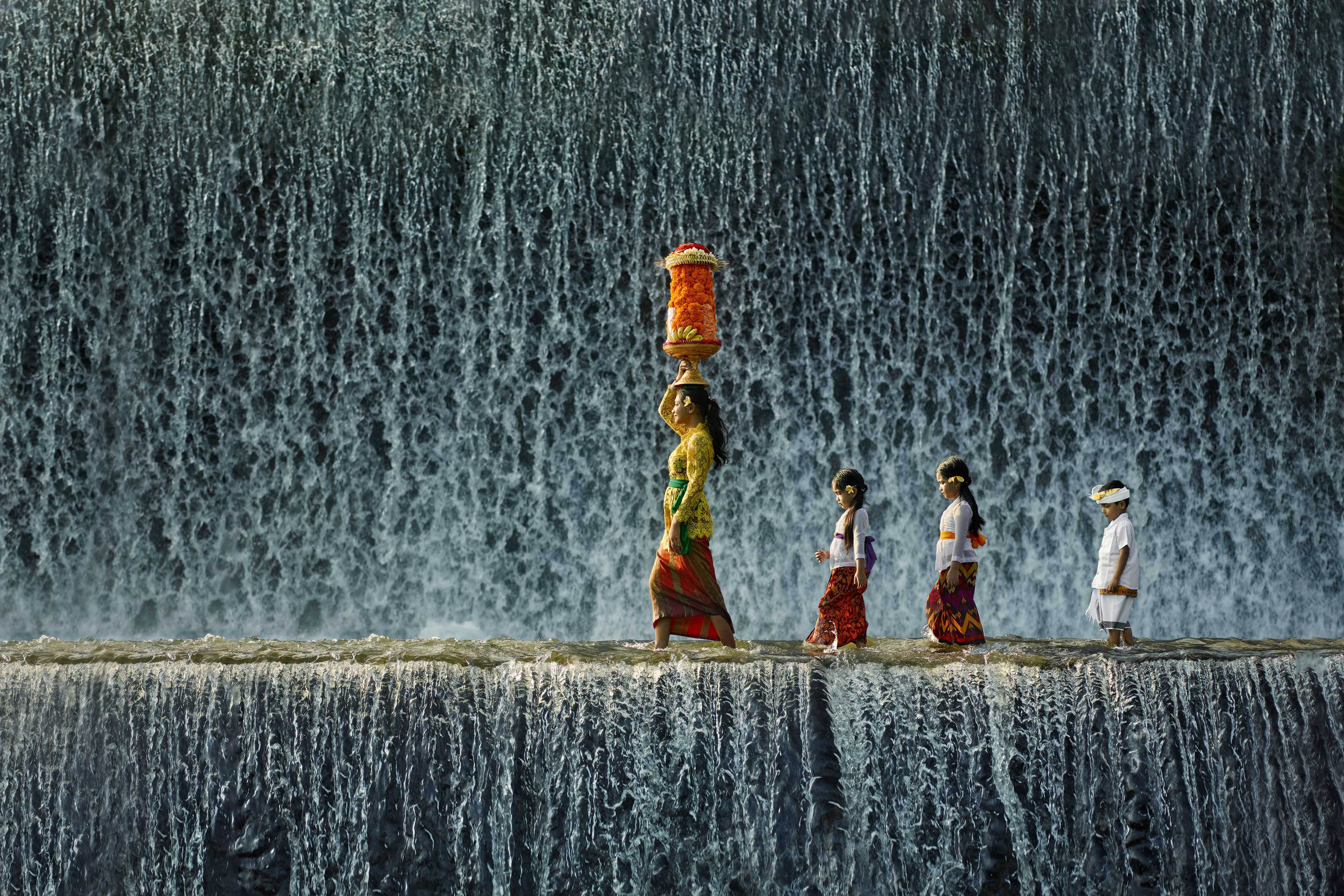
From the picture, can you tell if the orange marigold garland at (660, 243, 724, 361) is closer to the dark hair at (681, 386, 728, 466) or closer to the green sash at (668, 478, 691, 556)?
the dark hair at (681, 386, 728, 466)

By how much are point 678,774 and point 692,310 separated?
2065 millimetres

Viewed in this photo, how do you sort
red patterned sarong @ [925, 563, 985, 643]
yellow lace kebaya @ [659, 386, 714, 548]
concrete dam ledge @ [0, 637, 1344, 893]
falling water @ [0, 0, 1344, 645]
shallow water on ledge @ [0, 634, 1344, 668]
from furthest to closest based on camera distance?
1. falling water @ [0, 0, 1344, 645]
2. red patterned sarong @ [925, 563, 985, 643]
3. yellow lace kebaya @ [659, 386, 714, 548]
4. shallow water on ledge @ [0, 634, 1344, 668]
5. concrete dam ledge @ [0, 637, 1344, 893]

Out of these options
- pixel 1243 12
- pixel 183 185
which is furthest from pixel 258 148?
pixel 1243 12

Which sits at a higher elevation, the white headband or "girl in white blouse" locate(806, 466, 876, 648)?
the white headband

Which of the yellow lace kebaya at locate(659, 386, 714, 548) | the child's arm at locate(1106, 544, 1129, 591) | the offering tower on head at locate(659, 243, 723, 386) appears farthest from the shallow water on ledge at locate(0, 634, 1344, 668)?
the offering tower on head at locate(659, 243, 723, 386)

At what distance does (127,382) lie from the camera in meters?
10.4

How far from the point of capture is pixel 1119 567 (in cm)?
614

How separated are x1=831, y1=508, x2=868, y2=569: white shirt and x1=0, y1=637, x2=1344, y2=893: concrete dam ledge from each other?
716 millimetres

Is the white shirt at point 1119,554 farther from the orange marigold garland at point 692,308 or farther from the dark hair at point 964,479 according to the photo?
the orange marigold garland at point 692,308

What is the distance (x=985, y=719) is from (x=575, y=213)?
6223mm

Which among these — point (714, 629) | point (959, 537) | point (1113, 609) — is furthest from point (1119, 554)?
point (714, 629)

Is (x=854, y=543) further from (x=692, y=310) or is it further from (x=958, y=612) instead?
(x=692, y=310)

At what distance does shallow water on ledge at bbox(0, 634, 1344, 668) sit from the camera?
5.52 meters

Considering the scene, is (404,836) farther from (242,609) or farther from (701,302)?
(242,609)
